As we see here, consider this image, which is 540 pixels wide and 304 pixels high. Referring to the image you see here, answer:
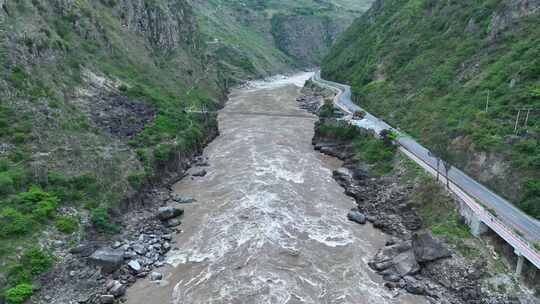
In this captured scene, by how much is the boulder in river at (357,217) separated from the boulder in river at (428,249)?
256 inches

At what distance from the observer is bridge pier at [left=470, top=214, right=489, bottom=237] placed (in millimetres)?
26922

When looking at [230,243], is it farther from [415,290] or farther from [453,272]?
[453,272]

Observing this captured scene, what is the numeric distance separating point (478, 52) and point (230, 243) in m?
51.0

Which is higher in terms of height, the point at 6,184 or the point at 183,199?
the point at 6,184

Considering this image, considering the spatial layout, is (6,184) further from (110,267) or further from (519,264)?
→ (519,264)

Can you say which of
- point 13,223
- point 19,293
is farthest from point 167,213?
point 19,293

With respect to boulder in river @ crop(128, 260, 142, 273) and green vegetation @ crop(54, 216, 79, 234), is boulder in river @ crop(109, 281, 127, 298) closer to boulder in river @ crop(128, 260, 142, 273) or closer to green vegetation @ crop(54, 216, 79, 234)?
boulder in river @ crop(128, 260, 142, 273)

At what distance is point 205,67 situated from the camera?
322 feet

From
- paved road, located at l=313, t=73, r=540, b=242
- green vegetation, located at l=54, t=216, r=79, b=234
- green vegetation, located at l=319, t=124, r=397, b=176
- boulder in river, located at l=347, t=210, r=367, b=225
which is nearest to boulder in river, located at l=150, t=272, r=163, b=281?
green vegetation, located at l=54, t=216, r=79, b=234

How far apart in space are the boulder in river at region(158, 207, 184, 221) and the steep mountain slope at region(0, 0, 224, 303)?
3610 mm

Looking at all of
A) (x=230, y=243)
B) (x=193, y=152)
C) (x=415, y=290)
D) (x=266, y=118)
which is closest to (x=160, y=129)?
(x=193, y=152)

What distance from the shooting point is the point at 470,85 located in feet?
165

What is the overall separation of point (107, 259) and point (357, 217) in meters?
22.7

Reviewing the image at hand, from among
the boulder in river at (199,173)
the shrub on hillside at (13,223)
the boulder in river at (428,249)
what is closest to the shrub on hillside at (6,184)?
the shrub on hillside at (13,223)
